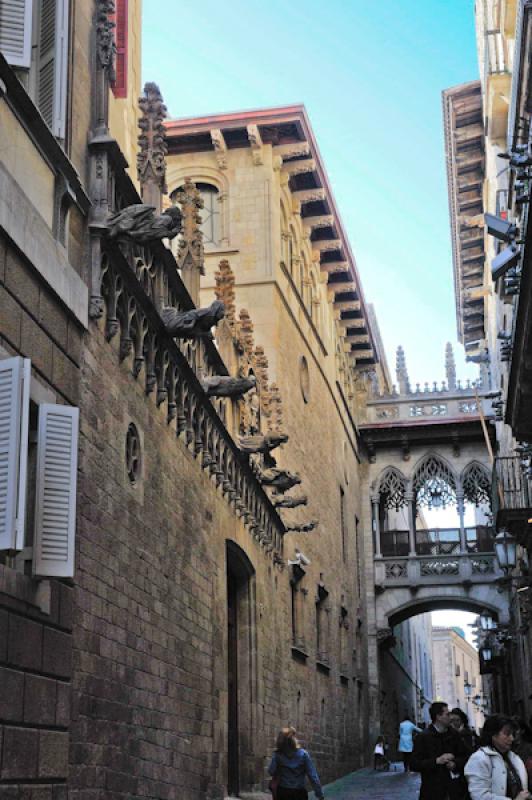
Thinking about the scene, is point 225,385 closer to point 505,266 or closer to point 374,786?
point 505,266

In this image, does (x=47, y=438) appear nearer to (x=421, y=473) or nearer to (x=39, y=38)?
(x=39, y=38)

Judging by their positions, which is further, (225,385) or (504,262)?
(225,385)

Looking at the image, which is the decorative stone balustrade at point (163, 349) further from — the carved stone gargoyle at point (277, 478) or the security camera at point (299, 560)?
the security camera at point (299, 560)

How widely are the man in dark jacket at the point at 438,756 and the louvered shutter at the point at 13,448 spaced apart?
3.62m

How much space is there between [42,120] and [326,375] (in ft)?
72.0

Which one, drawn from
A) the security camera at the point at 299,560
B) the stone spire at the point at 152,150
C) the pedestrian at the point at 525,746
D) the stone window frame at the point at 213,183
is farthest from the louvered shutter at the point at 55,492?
the stone window frame at the point at 213,183

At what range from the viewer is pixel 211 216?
81.9ft

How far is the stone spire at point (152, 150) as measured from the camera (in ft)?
41.3

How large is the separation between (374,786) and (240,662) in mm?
7610

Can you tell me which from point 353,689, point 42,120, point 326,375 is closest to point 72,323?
point 42,120

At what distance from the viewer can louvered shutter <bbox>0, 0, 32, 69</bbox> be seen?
8.23 m

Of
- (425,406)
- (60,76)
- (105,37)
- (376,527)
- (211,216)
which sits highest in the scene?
(425,406)

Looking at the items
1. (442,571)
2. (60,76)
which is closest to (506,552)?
(60,76)

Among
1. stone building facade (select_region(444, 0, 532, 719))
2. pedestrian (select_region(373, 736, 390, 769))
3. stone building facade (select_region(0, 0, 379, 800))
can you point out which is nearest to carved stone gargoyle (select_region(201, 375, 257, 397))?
stone building facade (select_region(0, 0, 379, 800))
